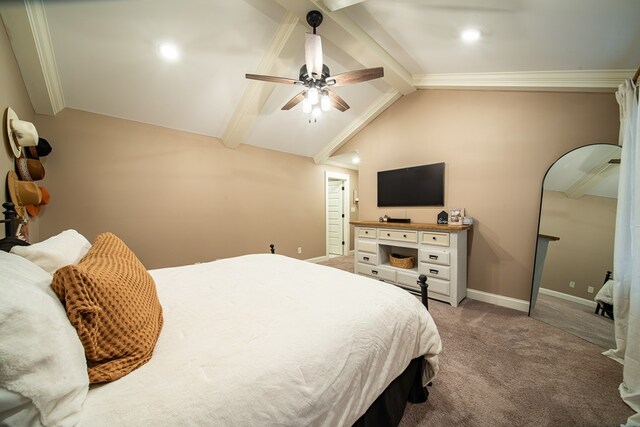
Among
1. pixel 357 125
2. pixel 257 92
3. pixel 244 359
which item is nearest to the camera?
pixel 244 359

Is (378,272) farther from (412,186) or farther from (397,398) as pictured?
(397,398)

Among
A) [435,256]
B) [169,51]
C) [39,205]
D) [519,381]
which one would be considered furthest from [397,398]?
[39,205]

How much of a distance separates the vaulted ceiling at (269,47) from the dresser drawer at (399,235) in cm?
199

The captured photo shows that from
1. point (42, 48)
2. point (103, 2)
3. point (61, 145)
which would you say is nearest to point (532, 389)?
point (103, 2)

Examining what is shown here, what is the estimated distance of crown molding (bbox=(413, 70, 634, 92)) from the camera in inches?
79.7

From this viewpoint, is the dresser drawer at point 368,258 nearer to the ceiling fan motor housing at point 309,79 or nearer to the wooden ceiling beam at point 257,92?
the ceiling fan motor housing at point 309,79

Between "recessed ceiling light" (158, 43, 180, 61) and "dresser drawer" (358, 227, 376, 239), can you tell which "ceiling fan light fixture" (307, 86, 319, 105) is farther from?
"dresser drawer" (358, 227, 376, 239)

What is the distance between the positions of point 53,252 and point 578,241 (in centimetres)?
380

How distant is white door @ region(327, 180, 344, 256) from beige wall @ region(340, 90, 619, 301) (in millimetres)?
2395

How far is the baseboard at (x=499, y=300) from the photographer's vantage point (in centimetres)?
258

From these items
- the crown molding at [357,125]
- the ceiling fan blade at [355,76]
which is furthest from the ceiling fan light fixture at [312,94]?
the crown molding at [357,125]

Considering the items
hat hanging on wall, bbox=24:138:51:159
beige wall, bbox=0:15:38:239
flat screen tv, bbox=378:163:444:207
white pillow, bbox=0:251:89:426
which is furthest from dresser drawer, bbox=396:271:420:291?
hat hanging on wall, bbox=24:138:51:159

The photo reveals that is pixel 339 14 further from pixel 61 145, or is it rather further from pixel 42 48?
pixel 61 145

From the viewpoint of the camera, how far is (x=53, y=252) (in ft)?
3.21
